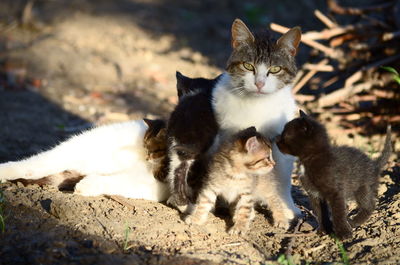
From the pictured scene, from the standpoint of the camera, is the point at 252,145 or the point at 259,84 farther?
the point at 259,84

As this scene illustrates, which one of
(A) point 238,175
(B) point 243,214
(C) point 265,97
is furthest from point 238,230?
(C) point 265,97

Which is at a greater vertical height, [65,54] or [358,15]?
[358,15]

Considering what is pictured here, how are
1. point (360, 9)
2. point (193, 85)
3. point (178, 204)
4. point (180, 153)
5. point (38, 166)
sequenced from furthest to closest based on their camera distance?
1. point (360, 9)
2. point (193, 85)
3. point (38, 166)
4. point (178, 204)
5. point (180, 153)

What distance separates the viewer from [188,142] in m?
4.39

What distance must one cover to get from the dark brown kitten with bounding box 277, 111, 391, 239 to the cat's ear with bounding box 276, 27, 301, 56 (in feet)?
2.18

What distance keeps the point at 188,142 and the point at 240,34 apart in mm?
1041

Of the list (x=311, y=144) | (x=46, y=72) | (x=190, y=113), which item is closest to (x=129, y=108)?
(x=46, y=72)

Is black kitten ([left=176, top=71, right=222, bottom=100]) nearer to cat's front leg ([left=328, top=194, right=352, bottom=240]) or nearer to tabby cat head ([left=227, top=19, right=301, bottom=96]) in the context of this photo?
tabby cat head ([left=227, top=19, right=301, bottom=96])

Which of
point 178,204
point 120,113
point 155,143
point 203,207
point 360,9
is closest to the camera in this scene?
point 203,207

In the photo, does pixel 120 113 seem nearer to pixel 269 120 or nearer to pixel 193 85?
pixel 193 85

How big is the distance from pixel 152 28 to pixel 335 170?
824cm

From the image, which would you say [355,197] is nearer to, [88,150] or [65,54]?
[88,150]

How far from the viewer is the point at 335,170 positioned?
4078 mm

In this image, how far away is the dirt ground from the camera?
384 centimetres
